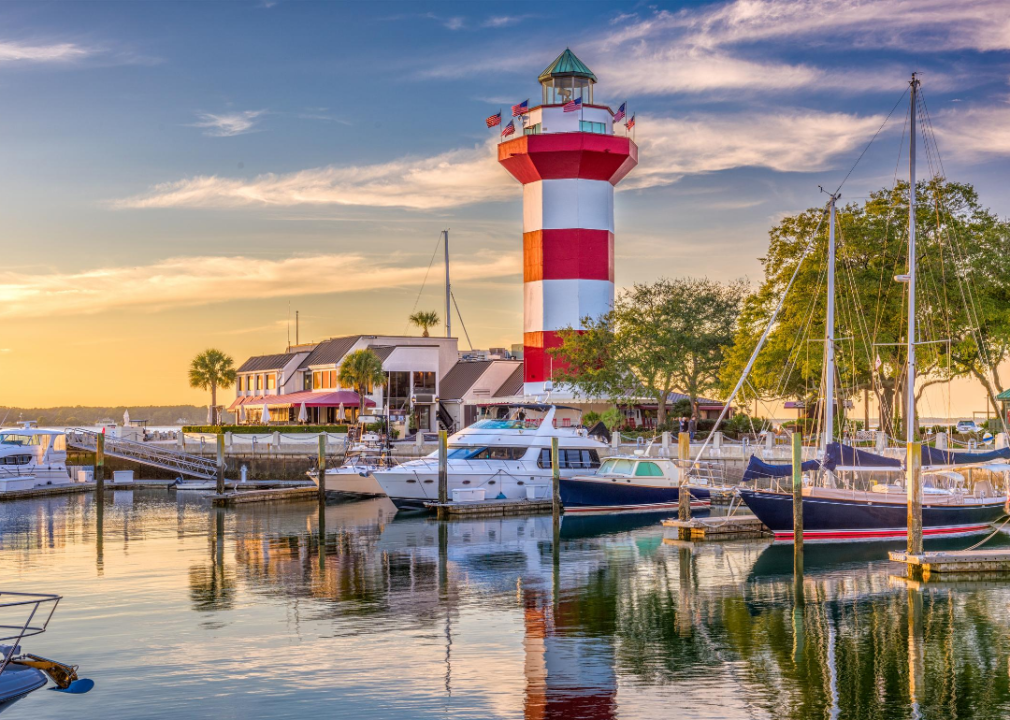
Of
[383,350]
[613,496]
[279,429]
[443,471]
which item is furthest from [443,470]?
[383,350]

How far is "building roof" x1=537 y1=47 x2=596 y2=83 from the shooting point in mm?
63875

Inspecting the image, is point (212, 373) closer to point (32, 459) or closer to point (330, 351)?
point (330, 351)

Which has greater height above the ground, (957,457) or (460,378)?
(460,378)

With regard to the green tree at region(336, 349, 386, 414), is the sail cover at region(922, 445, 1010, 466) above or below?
below

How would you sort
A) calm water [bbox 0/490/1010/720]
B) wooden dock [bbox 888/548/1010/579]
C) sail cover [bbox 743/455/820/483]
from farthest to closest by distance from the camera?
sail cover [bbox 743/455/820/483] → wooden dock [bbox 888/548/1010/579] → calm water [bbox 0/490/1010/720]

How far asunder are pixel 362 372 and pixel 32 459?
21727 mm

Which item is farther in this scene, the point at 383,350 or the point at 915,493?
the point at 383,350

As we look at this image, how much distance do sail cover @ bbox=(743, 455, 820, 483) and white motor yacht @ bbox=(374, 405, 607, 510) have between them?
10.7 meters

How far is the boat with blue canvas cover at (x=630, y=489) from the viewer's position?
129 ft

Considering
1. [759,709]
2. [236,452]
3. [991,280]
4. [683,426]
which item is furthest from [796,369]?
[759,709]

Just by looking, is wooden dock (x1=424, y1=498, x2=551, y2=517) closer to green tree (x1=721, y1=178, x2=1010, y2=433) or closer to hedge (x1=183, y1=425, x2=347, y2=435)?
green tree (x1=721, y1=178, x2=1010, y2=433)

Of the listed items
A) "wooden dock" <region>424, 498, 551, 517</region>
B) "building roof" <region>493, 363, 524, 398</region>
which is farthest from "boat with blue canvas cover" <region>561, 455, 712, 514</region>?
"building roof" <region>493, 363, 524, 398</region>

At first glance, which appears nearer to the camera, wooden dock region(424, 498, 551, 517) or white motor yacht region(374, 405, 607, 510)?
wooden dock region(424, 498, 551, 517)

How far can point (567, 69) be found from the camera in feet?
209
